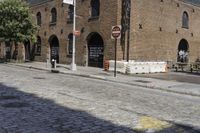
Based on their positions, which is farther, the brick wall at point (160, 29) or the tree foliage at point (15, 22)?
the tree foliage at point (15, 22)

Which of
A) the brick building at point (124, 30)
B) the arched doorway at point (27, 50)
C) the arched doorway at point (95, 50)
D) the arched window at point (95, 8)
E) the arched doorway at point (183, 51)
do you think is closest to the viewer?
the brick building at point (124, 30)

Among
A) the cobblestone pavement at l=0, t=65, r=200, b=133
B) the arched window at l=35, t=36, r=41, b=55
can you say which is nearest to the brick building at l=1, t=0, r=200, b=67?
the arched window at l=35, t=36, r=41, b=55

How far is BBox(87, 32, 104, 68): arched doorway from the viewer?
101 ft

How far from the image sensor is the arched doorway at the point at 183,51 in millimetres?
36175

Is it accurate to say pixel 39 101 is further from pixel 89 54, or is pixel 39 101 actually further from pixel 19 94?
pixel 89 54

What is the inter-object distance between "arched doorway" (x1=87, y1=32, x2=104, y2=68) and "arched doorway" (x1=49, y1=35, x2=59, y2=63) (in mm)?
6278


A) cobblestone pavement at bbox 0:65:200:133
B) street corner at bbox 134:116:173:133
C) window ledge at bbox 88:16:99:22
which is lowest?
street corner at bbox 134:116:173:133

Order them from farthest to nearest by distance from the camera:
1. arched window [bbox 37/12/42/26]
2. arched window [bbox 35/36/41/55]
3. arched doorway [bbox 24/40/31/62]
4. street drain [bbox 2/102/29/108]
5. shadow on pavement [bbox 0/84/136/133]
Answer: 1. arched doorway [bbox 24/40/31/62]
2. arched window [bbox 35/36/41/55]
3. arched window [bbox 37/12/42/26]
4. street drain [bbox 2/102/29/108]
5. shadow on pavement [bbox 0/84/136/133]

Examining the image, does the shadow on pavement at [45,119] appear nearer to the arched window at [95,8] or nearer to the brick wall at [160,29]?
the brick wall at [160,29]

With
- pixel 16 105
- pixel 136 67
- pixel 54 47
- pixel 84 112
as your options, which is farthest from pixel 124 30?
pixel 84 112

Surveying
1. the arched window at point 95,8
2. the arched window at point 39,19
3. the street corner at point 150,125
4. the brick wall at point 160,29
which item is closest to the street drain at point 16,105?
the street corner at point 150,125

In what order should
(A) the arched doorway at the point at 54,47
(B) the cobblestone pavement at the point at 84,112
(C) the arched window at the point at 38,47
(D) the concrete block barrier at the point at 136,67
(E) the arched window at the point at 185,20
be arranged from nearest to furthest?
(B) the cobblestone pavement at the point at 84,112 → (D) the concrete block barrier at the point at 136,67 → (E) the arched window at the point at 185,20 → (A) the arched doorway at the point at 54,47 → (C) the arched window at the point at 38,47

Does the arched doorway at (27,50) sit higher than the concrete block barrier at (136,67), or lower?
higher

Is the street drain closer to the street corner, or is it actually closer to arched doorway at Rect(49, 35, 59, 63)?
the street corner
